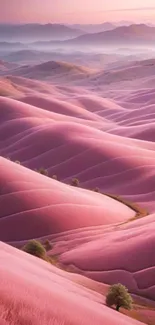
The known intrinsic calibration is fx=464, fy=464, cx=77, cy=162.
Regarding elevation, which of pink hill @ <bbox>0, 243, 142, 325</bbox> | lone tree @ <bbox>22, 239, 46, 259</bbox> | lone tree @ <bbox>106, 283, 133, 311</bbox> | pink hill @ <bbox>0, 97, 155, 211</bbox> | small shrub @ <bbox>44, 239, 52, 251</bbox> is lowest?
pink hill @ <bbox>0, 243, 142, 325</bbox>

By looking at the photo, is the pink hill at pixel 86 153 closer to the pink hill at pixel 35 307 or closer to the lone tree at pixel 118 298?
the lone tree at pixel 118 298

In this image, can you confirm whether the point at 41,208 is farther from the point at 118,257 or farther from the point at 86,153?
the point at 86,153

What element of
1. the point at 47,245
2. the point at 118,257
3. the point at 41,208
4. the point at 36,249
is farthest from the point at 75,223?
the point at 118,257

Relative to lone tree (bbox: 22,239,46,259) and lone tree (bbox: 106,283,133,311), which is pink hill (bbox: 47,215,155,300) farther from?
lone tree (bbox: 106,283,133,311)

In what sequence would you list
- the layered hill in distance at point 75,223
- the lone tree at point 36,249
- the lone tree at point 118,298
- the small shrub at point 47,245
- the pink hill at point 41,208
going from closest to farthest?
1. the layered hill in distance at point 75,223
2. the lone tree at point 118,298
3. the lone tree at point 36,249
4. the small shrub at point 47,245
5. the pink hill at point 41,208

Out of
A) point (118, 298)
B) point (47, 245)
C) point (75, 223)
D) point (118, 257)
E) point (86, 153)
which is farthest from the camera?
point (86, 153)

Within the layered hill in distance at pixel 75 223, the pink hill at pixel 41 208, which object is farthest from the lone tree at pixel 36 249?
the pink hill at pixel 41 208

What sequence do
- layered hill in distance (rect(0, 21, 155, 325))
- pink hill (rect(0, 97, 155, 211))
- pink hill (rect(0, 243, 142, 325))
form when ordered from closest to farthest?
pink hill (rect(0, 243, 142, 325)) → layered hill in distance (rect(0, 21, 155, 325)) → pink hill (rect(0, 97, 155, 211))

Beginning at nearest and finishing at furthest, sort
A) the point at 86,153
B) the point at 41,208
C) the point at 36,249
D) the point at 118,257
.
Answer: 1. the point at 118,257
2. the point at 36,249
3. the point at 41,208
4. the point at 86,153

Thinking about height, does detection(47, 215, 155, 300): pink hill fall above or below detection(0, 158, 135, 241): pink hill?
below

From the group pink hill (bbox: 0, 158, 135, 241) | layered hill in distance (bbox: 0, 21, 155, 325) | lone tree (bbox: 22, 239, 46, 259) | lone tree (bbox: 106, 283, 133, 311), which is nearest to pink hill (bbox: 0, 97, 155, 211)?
layered hill in distance (bbox: 0, 21, 155, 325)

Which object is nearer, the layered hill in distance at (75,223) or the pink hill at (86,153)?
the layered hill in distance at (75,223)

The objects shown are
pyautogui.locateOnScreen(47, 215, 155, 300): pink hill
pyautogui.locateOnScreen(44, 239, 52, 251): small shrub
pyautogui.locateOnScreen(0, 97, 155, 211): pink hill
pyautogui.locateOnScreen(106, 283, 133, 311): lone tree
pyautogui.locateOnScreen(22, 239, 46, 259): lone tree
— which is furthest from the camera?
pyautogui.locateOnScreen(0, 97, 155, 211): pink hill
